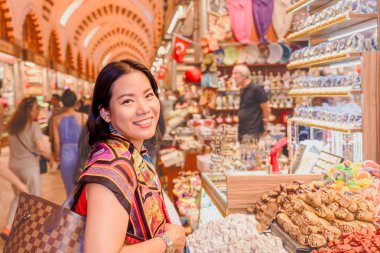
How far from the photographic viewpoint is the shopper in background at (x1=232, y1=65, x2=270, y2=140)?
609cm

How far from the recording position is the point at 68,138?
17.9 feet

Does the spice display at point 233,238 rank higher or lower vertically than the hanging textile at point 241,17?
lower

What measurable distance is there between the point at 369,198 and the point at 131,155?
57.5 inches

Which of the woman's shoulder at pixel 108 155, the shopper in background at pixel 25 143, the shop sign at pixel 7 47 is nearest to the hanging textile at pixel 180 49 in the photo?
the shopper in background at pixel 25 143

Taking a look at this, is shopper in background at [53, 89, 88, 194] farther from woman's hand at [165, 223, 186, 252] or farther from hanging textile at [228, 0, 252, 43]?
woman's hand at [165, 223, 186, 252]

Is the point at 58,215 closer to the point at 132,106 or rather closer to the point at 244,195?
the point at 132,106

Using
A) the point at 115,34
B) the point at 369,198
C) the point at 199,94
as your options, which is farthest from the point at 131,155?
the point at 115,34

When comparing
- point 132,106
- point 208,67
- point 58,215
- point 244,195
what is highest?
point 208,67

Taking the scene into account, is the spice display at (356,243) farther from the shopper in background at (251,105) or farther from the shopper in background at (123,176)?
the shopper in background at (251,105)

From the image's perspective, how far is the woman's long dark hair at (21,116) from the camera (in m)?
5.08

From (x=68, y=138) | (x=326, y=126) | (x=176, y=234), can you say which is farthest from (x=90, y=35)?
(x=176, y=234)

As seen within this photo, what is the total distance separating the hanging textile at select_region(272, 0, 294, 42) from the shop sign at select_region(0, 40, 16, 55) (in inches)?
308

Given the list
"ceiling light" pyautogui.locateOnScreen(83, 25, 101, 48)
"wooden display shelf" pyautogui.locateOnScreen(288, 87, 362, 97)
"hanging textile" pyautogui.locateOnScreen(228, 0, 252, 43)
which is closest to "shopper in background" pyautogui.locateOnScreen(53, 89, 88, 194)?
"wooden display shelf" pyautogui.locateOnScreen(288, 87, 362, 97)

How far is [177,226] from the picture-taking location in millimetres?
1631
